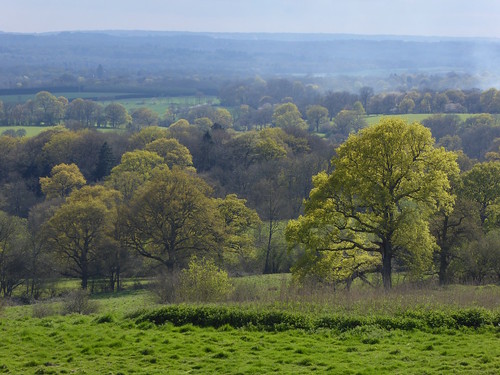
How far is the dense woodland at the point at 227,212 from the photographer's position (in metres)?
31.5

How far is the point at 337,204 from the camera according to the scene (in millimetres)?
31734

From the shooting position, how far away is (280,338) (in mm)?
19484

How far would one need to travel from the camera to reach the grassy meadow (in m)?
16.7

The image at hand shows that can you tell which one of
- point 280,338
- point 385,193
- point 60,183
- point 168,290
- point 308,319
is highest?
point 385,193

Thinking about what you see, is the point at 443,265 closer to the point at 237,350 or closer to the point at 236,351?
the point at 237,350

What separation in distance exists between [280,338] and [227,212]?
3470 centimetres

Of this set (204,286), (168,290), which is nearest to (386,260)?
(204,286)

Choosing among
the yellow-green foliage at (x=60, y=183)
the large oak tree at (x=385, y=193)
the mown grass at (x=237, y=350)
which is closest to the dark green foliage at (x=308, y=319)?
the mown grass at (x=237, y=350)

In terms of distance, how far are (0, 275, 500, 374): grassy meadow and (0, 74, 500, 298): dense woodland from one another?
22.8ft

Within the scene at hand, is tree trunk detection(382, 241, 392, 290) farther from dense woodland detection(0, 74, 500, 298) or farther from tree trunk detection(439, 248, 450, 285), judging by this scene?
tree trunk detection(439, 248, 450, 285)

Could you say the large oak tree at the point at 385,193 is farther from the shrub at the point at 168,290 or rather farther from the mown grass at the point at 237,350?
the mown grass at the point at 237,350

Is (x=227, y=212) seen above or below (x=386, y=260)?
below

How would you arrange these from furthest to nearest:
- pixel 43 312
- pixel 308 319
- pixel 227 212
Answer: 1. pixel 227 212
2. pixel 43 312
3. pixel 308 319

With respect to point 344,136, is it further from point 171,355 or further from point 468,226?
point 171,355
